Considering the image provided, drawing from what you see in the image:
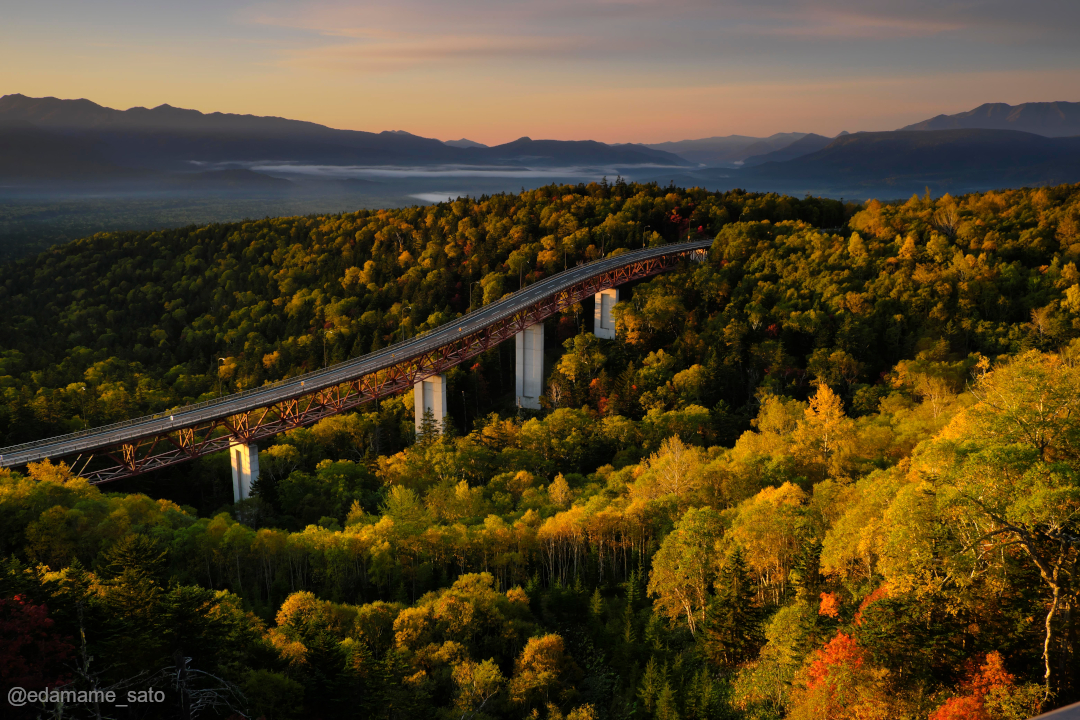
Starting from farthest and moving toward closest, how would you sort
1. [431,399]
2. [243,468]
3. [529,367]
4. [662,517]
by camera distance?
1. [529,367]
2. [431,399]
3. [243,468]
4. [662,517]

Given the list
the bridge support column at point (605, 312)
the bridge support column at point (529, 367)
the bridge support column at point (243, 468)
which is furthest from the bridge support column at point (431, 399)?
the bridge support column at point (605, 312)

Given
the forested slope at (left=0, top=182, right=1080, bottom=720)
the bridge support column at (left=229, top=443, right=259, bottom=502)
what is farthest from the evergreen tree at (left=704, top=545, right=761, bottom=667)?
the bridge support column at (left=229, top=443, right=259, bottom=502)

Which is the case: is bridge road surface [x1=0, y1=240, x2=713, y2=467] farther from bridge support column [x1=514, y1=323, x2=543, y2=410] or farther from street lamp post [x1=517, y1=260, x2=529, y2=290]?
street lamp post [x1=517, y1=260, x2=529, y2=290]

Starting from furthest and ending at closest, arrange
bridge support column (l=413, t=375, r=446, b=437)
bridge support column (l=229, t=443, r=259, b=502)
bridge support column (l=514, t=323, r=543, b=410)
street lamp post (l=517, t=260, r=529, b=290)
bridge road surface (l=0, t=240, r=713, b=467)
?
street lamp post (l=517, t=260, r=529, b=290) → bridge support column (l=514, t=323, r=543, b=410) → bridge support column (l=413, t=375, r=446, b=437) → bridge support column (l=229, t=443, r=259, b=502) → bridge road surface (l=0, t=240, r=713, b=467)

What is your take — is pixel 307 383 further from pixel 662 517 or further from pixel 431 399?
pixel 662 517

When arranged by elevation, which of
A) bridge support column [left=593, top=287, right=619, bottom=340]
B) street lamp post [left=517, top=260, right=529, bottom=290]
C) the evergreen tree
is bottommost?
the evergreen tree

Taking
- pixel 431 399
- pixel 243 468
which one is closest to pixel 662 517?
pixel 243 468
